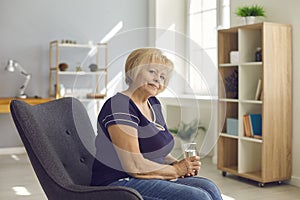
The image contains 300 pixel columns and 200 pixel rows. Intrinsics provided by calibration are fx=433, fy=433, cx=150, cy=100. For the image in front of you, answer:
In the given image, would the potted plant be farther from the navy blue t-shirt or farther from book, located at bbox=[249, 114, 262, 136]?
the navy blue t-shirt

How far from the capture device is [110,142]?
67.4 inches

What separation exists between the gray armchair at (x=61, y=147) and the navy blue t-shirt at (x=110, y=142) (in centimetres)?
12

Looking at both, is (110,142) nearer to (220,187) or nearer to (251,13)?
(220,187)

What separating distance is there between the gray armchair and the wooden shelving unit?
1936 millimetres

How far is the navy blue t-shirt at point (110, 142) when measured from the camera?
1724mm

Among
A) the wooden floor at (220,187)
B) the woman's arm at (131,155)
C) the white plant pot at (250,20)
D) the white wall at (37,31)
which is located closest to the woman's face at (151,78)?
the woman's arm at (131,155)

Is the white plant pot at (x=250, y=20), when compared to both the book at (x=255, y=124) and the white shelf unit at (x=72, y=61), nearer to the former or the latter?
the book at (x=255, y=124)

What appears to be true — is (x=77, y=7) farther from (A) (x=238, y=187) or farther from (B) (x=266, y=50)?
(A) (x=238, y=187)

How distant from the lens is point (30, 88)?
5.58 m

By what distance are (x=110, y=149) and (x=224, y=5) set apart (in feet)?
12.3

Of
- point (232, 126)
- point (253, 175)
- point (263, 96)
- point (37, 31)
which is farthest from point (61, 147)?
point (37, 31)

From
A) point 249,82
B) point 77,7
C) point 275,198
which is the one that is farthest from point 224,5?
point 275,198

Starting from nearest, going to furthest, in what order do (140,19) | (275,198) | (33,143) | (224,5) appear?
(33,143) < (275,198) < (224,5) < (140,19)

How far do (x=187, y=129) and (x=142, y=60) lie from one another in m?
0.38
